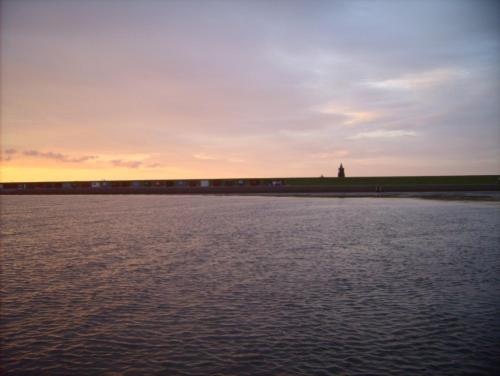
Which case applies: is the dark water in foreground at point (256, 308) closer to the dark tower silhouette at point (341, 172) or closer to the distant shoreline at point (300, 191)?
the distant shoreline at point (300, 191)

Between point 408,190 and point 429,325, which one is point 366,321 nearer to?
point 429,325

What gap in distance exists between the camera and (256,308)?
18.4m

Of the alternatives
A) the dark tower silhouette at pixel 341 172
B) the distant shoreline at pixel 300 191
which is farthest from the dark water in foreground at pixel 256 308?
the dark tower silhouette at pixel 341 172

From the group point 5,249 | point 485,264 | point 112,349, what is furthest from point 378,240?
point 5,249

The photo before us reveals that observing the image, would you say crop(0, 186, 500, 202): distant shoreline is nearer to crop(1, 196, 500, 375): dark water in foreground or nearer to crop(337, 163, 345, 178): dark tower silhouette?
crop(337, 163, 345, 178): dark tower silhouette

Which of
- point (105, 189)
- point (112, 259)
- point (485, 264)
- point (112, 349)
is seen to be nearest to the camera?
point (112, 349)

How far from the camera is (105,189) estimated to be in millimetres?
187375

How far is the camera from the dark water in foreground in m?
13.3

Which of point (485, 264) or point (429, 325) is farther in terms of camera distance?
point (485, 264)

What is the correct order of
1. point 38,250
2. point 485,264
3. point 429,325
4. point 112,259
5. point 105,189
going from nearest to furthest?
point 429,325 → point 485,264 → point 112,259 → point 38,250 → point 105,189

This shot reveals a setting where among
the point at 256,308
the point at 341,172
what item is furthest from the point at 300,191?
the point at 256,308

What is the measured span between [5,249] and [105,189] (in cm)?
15751

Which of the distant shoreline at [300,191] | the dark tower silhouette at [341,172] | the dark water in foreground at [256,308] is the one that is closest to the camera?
the dark water in foreground at [256,308]

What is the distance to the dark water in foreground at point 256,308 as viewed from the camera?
43.8ft
